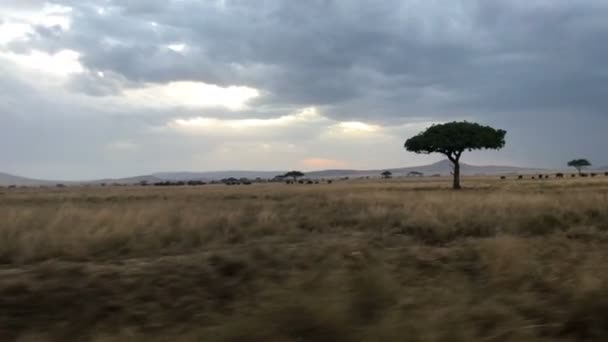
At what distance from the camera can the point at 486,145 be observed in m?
51.4

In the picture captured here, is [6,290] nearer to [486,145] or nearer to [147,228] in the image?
[147,228]

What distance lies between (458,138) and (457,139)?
0.12 meters

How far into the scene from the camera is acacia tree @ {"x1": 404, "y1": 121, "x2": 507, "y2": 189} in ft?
166

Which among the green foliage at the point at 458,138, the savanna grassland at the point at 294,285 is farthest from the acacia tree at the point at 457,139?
the savanna grassland at the point at 294,285

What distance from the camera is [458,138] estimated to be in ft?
165

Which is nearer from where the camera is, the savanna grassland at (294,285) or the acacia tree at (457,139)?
the savanna grassland at (294,285)

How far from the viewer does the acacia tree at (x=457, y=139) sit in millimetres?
50500

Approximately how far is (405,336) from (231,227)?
434 inches

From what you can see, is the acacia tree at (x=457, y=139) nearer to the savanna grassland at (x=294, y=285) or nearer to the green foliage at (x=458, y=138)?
the green foliage at (x=458, y=138)

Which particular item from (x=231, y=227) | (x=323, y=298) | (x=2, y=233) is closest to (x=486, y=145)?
(x=231, y=227)

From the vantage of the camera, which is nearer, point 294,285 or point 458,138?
point 294,285

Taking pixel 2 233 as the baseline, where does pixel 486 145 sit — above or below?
above

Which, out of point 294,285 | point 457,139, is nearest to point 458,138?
point 457,139

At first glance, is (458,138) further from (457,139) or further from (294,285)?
(294,285)
